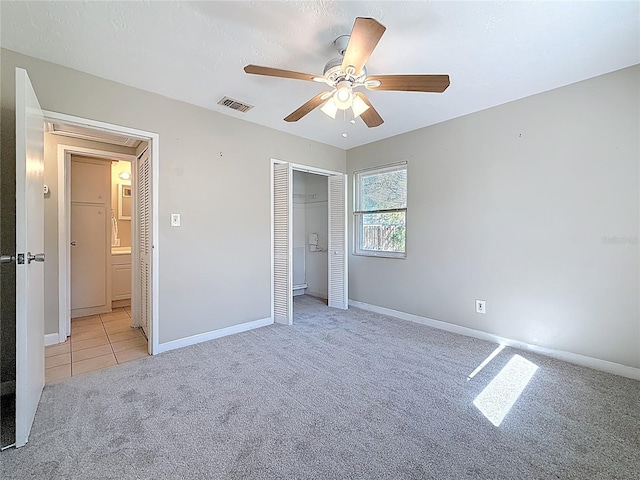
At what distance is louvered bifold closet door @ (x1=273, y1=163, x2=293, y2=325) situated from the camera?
3559 millimetres

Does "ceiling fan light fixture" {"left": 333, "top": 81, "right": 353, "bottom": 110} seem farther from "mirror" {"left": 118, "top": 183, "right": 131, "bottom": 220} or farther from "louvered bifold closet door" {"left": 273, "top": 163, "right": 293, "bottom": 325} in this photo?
"mirror" {"left": 118, "top": 183, "right": 131, "bottom": 220}

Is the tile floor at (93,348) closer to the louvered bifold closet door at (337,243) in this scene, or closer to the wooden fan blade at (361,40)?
the louvered bifold closet door at (337,243)

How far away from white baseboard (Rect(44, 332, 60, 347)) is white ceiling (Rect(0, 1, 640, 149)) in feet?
8.59

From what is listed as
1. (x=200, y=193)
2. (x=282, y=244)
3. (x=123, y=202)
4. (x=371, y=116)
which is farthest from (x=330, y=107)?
(x=123, y=202)

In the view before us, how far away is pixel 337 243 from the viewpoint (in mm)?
4348

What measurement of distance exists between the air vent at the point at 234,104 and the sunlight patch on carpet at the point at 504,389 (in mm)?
3242

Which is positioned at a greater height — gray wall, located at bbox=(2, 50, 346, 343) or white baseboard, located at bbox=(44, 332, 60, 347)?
gray wall, located at bbox=(2, 50, 346, 343)

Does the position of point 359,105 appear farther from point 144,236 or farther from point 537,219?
point 144,236

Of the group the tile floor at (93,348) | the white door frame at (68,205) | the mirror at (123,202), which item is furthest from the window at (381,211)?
the mirror at (123,202)

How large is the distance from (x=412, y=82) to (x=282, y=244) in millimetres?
2348

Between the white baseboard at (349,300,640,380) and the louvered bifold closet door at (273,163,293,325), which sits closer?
the white baseboard at (349,300,640,380)

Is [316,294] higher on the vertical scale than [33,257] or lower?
lower

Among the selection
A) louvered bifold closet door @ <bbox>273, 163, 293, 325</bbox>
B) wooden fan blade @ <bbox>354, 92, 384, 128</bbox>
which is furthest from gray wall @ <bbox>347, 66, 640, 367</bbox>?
louvered bifold closet door @ <bbox>273, 163, 293, 325</bbox>

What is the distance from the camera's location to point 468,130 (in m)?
3.13
